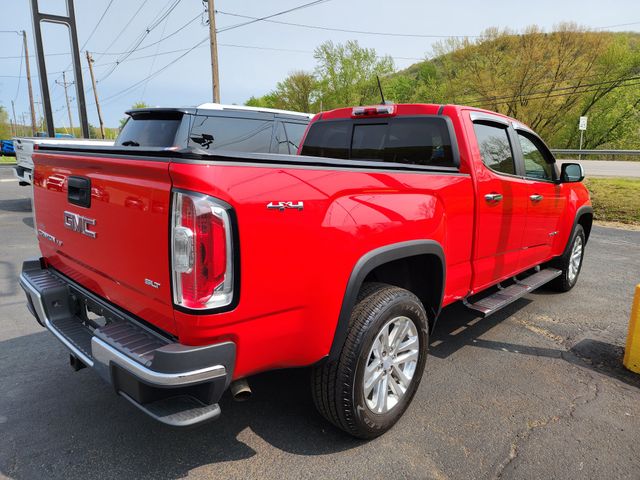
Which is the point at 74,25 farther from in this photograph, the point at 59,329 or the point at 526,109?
the point at 526,109

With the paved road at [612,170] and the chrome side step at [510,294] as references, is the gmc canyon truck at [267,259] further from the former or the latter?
the paved road at [612,170]

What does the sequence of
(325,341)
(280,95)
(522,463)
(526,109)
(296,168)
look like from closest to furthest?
1. (296,168)
2. (325,341)
3. (522,463)
4. (526,109)
5. (280,95)

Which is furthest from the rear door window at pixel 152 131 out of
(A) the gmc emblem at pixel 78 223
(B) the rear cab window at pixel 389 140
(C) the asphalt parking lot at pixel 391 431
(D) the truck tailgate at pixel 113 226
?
(A) the gmc emblem at pixel 78 223

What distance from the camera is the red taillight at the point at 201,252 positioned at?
5.72 feet

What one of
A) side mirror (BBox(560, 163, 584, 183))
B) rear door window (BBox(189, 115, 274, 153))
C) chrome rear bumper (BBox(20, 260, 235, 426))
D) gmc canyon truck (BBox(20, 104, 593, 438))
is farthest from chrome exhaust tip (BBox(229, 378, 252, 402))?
rear door window (BBox(189, 115, 274, 153))

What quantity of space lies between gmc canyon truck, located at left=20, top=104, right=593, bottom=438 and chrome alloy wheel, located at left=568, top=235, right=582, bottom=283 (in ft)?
7.17

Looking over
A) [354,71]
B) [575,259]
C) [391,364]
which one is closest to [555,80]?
[354,71]

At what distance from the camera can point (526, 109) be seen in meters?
40.6

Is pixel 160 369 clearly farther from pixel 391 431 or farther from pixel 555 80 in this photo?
pixel 555 80

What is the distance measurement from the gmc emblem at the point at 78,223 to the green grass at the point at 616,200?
466 inches

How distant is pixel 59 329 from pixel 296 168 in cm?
168

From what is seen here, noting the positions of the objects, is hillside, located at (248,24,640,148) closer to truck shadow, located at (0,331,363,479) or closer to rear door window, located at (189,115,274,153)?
rear door window, located at (189,115,274,153)

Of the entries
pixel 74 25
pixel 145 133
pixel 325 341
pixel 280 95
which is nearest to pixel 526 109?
pixel 280 95

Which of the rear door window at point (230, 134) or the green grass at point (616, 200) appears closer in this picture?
the rear door window at point (230, 134)
